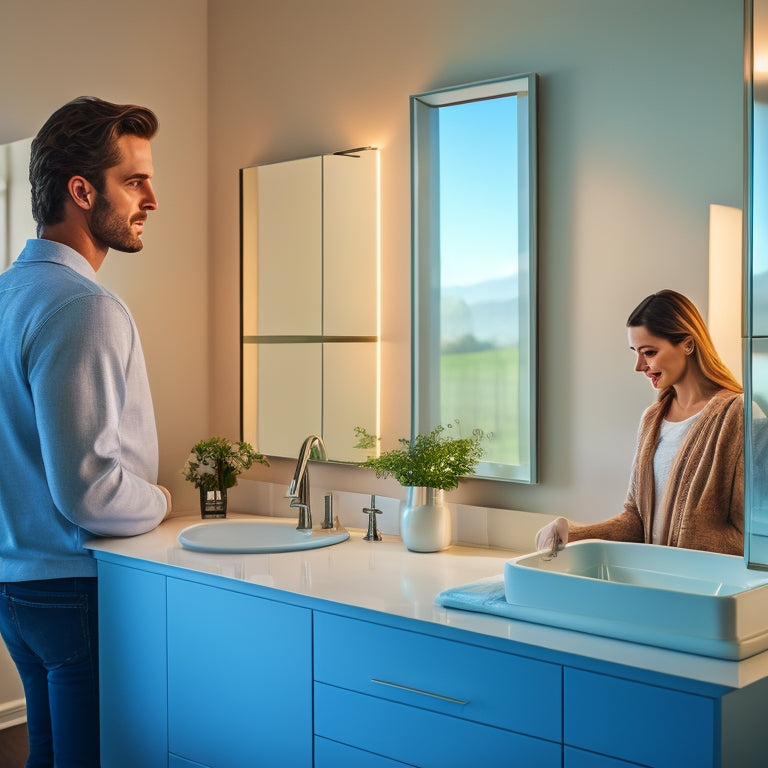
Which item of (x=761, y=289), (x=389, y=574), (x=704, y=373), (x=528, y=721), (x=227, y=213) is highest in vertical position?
(x=227, y=213)

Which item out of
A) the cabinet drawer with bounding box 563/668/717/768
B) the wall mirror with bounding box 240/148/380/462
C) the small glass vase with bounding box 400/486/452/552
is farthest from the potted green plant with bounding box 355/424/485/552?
the cabinet drawer with bounding box 563/668/717/768

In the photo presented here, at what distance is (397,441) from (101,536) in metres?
0.81

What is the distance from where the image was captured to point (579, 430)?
231 cm

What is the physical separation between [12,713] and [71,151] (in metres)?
1.57

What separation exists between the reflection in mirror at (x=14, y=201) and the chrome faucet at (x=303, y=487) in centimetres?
99

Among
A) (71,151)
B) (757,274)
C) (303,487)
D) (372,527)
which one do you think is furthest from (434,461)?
(71,151)

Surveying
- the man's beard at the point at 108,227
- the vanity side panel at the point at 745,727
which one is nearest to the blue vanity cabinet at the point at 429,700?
the vanity side panel at the point at 745,727

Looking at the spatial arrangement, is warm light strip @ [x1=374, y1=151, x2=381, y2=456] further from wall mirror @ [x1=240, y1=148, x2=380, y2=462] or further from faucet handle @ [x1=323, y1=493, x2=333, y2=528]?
faucet handle @ [x1=323, y1=493, x2=333, y2=528]

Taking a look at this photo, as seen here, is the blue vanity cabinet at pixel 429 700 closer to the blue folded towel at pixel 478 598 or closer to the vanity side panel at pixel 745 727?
the blue folded towel at pixel 478 598

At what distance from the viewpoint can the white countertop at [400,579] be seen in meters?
1.51

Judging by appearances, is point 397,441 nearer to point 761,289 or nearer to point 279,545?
point 279,545

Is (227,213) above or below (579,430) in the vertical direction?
above

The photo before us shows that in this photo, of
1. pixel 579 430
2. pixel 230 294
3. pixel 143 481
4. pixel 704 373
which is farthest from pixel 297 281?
pixel 704 373

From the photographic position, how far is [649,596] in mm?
1588
